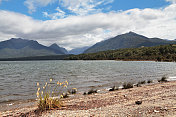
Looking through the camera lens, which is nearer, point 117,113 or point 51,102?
point 117,113

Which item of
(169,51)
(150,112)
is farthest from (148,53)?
(150,112)

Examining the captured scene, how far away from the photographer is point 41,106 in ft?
27.6

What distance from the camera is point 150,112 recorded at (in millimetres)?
7133

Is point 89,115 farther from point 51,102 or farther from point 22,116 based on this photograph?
point 22,116

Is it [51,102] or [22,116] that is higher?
[51,102]

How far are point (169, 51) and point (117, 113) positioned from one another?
149 metres

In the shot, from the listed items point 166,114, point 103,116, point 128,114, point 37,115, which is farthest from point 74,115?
point 166,114

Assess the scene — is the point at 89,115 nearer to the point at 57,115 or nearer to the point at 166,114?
the point at 57,115

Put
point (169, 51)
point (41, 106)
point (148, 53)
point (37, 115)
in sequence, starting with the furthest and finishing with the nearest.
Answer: point (148, 53) < point (169, 51) < point (41, 106) < point (37, 115)

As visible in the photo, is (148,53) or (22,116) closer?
(22,116)

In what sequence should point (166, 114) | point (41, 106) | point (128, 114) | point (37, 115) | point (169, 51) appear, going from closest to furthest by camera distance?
1. point (166, 114)
2. point (128, 114)
3. point (37, 115)
4. point (41, 106)
5. point (169, 51)

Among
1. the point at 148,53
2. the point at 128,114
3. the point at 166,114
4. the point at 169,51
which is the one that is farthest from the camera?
the point at 148,53

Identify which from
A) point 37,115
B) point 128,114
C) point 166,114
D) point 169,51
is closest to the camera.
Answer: point 166,114

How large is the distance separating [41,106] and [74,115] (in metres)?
2.35
